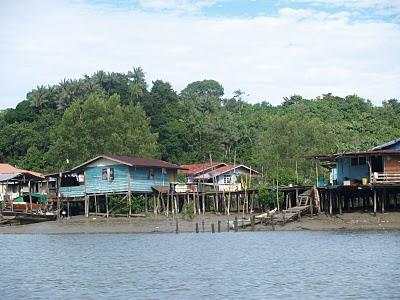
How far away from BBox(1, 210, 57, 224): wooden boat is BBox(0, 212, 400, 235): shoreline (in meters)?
0.73

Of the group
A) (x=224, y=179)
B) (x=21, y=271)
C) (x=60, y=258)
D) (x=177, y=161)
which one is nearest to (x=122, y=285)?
(x=21, y=271)

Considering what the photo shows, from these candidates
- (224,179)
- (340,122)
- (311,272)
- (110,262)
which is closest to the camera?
(311,272)

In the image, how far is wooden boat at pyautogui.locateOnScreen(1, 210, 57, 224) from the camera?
193ft

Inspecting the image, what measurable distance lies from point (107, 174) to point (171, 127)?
28.2 m

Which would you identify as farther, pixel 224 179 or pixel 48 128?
pixel 48 128

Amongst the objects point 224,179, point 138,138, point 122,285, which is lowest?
point 122,285

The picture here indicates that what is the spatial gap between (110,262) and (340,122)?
64760 mm

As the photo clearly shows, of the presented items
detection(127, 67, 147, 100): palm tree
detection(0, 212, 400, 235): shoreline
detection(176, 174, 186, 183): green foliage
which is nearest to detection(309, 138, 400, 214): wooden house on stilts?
detection(0, 212, 400, 235): shoreline

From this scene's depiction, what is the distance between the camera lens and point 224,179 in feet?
233

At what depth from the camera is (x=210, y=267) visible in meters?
30.4

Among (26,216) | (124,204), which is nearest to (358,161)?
(124,204)

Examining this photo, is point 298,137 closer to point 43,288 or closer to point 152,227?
point 152,227

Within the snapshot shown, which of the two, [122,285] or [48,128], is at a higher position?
[48,128]

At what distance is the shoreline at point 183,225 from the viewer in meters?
47.6
